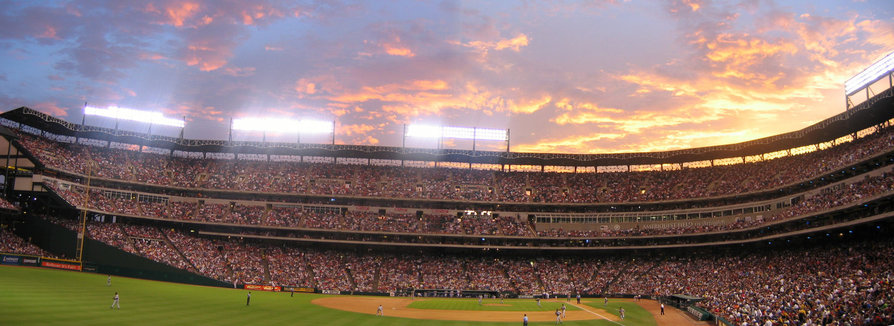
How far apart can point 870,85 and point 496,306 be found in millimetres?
→ 44437

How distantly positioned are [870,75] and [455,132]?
5405 centimetres

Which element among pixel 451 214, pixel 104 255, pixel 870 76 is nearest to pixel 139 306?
pixel 104 255

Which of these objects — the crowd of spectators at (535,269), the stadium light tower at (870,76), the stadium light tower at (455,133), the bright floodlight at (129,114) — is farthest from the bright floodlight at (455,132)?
the stadium light tower at (870,76)

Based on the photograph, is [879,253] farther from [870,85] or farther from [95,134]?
[95,134]

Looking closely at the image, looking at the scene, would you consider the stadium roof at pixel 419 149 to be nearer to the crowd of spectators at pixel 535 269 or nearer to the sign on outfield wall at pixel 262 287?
the crowd of spectators at pixel 535 269

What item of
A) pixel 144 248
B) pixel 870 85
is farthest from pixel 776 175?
pixel 144 248

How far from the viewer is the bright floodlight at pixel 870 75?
180 feet

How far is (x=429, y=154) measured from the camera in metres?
90.5

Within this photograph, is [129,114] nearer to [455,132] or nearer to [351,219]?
[351,219]

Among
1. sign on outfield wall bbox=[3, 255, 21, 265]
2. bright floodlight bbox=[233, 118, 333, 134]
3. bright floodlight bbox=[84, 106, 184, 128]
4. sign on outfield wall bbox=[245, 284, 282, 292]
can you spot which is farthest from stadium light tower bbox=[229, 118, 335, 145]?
sign on outfield wall bbox=[3, 255, 21, 265]

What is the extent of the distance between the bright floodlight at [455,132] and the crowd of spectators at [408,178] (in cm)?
615

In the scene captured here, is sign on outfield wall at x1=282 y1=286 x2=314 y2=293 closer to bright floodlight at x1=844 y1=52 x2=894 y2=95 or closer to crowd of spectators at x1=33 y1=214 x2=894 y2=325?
crowd of spectators at x1=33 y1=214 x2=894 y2=325

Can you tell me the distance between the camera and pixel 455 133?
303 feet

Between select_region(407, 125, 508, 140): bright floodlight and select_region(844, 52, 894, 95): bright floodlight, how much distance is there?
154 feet
